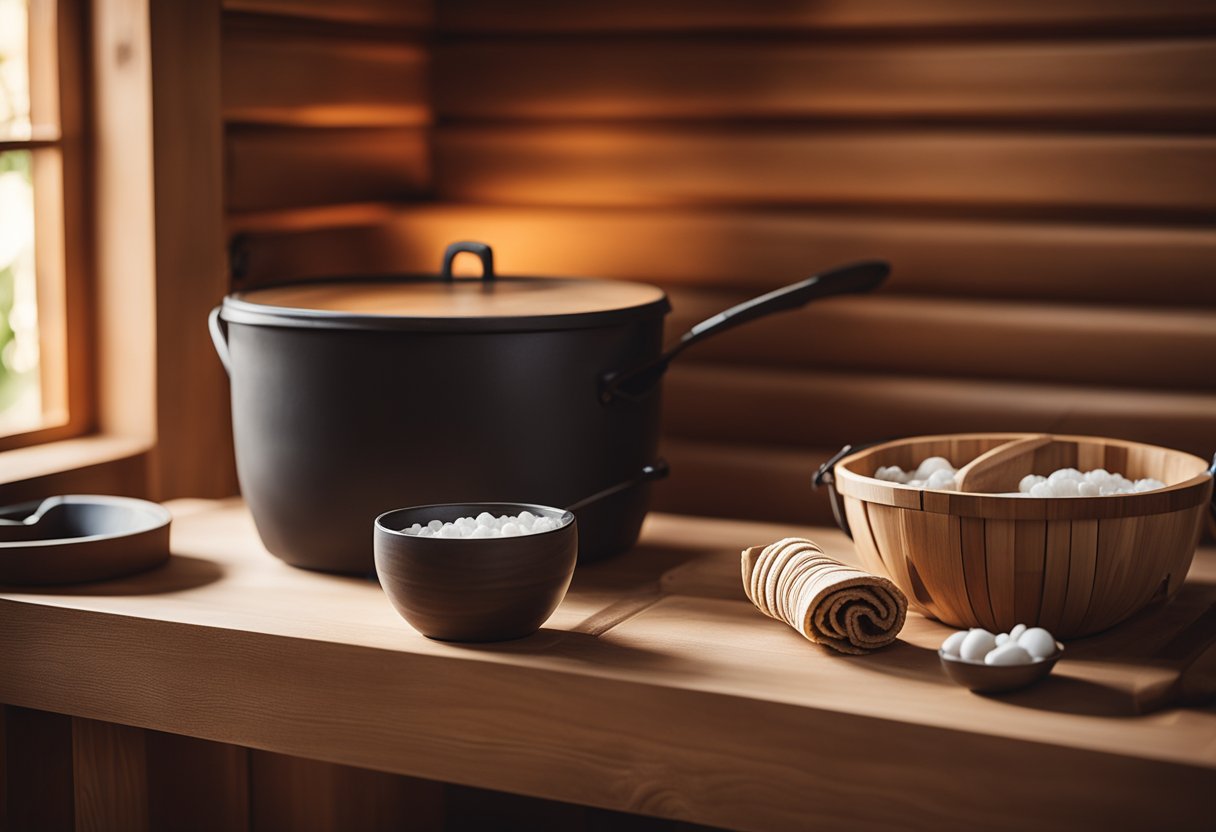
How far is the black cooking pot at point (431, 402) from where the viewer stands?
5.67 ft

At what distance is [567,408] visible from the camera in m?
1.80

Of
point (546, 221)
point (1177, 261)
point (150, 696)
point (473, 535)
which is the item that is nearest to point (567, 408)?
point (473, 535)

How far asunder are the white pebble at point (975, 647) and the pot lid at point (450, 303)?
24.5 inches

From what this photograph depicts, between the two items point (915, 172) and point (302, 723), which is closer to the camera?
point (302, 723)

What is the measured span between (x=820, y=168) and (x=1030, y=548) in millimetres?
991

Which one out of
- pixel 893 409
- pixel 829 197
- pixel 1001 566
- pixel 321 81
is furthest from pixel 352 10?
pixel 1001 566

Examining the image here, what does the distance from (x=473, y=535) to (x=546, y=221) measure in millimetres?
1025

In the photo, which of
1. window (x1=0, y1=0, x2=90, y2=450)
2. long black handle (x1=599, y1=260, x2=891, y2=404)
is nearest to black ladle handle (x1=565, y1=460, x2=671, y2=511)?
long black handle (x1=599, y1=260, x2=891, y2=404)

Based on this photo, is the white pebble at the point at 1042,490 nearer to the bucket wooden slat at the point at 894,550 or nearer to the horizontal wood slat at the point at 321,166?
the bucket wooden slat at the point at 894,550

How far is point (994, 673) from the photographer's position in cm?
140

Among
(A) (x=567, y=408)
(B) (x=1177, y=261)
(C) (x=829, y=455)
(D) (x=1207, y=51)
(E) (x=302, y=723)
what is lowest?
(E) (x=302, y=723)

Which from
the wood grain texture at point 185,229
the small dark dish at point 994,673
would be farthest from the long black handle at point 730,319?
the wood grain texture at point 185,229

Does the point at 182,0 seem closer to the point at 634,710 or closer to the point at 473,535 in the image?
the point at 473,535

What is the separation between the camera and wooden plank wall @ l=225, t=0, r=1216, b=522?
2.13 m
